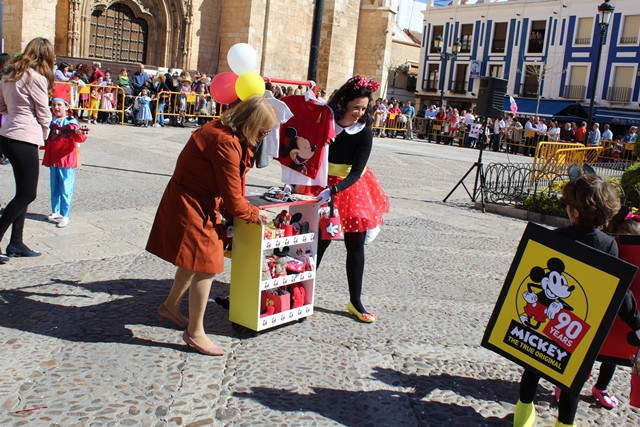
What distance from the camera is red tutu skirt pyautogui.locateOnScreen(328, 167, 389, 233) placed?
4.28 m

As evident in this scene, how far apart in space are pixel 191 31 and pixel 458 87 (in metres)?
29.7

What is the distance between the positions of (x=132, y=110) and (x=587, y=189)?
15987 millimetres

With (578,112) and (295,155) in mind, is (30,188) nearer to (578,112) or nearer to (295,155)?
(295,155)

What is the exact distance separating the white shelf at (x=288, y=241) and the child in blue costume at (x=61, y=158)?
322cm

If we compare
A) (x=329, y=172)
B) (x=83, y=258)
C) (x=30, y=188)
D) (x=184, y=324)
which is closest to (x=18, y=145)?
Answer: (x=30, y=188)

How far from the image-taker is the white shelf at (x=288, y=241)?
12.7ft

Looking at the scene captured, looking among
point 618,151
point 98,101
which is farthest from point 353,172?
point 618,151

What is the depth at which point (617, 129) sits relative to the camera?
38750mm

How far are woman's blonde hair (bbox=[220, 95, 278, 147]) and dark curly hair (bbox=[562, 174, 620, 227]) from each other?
168cm

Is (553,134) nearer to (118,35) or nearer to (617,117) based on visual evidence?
(617,117)

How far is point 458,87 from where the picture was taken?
48406mm

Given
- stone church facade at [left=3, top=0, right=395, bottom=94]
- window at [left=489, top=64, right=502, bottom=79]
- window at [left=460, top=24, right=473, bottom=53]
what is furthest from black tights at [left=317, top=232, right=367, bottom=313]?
window at [left=460, top=24, right=473, bottom=53]

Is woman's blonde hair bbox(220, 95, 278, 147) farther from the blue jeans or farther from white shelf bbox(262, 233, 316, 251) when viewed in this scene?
the blue jeans

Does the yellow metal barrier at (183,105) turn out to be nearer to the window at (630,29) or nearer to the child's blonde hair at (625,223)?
the child's blonde hair at (625,223)
